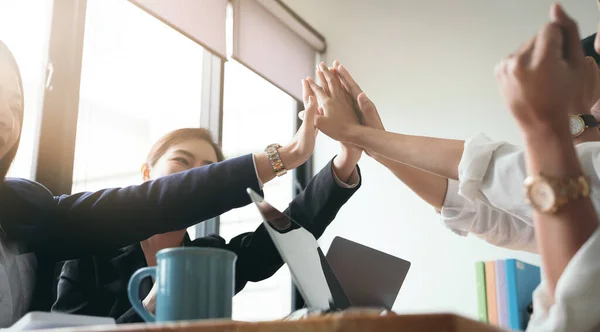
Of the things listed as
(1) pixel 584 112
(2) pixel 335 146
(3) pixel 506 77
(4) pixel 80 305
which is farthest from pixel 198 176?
(2) pixel 335 146

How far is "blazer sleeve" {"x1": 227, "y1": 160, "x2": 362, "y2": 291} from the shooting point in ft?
3.84

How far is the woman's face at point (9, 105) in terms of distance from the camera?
38.0 inches

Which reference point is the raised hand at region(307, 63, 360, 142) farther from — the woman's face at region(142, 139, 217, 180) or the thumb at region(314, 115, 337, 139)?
the woman's face at region(142, 139, 217, 180)

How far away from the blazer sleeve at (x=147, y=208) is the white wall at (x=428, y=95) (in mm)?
1484

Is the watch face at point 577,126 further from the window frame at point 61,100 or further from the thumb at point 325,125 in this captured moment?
the window frame at point 61,100

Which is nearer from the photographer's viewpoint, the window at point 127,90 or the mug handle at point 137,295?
the mug handle at point 137,295

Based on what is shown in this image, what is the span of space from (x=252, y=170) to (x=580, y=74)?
467 millimetres

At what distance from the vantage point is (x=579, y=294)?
1.58 ft

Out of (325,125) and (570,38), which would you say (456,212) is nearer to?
(325,125)

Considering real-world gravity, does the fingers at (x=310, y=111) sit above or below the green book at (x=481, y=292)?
above

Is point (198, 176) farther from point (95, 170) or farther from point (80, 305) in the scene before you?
point (95, 170)

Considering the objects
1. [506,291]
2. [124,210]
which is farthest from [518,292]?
[124,210]

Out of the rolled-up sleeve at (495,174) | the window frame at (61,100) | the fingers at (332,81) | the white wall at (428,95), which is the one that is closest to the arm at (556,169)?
the rolled-up sleeve at (495,174)

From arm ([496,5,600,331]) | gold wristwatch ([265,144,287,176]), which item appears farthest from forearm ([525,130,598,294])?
gold wristwatch ([265,144,287,176])
